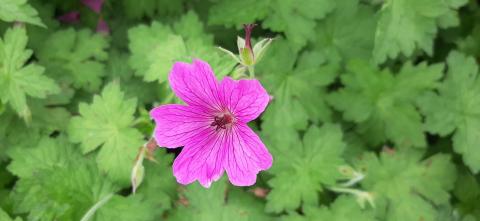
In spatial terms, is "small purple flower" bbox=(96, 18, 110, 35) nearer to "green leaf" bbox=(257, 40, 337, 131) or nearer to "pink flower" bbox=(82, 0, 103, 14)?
"pink flower" bbox=(82, 0, 103, 14)

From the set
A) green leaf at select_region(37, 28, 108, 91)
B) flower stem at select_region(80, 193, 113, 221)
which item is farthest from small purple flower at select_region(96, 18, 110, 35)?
flower stem at select_region(80, 193, 113, 221)

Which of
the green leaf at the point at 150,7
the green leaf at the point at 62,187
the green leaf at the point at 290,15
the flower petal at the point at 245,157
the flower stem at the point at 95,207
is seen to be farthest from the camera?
the green leaf at the point at 150,7

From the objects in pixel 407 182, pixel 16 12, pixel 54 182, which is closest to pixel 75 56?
pixel 16 12

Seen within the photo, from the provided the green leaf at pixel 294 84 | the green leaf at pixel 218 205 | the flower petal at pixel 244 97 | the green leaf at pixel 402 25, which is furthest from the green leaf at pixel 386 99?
the flower petal at pixel 244 97

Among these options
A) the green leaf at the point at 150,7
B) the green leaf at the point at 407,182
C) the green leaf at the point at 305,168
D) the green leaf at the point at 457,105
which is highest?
the green leaf at the point at 150,7

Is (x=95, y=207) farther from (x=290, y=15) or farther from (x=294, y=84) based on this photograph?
(x=290, y=15)

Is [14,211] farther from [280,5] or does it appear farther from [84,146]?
[280,5]

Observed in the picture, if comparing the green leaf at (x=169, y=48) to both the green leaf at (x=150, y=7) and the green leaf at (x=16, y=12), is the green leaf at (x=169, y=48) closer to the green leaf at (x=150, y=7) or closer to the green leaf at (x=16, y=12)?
the green leaf at (x=150, y=7)
